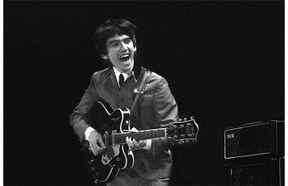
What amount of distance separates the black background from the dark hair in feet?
0.13

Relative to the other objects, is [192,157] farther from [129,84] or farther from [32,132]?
[32,132]

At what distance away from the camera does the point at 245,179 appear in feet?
10.6

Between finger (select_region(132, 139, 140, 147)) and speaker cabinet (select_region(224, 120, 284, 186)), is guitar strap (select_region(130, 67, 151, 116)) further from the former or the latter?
speaker cabinet (select_region(224, 120, 284, 186))

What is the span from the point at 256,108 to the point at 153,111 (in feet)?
1.93

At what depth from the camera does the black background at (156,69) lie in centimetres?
353

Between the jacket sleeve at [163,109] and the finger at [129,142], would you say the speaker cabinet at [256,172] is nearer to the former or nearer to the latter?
the jacket sleeve at [163,109]

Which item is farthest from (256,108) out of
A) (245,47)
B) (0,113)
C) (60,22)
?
(0,113)

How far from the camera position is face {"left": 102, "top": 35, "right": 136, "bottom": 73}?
3729 mm

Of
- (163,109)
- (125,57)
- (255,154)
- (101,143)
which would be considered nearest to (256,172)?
(255,154)

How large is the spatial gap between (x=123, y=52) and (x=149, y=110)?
39 centimetres

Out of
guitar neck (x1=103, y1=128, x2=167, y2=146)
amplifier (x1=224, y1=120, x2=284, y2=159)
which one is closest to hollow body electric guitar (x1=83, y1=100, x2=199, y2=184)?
guitar neck (x1=103, y1=128, x2=167, y2=146)

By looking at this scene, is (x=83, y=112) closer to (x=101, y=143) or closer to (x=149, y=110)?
(x=101, y=143)

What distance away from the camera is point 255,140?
316 centimetres

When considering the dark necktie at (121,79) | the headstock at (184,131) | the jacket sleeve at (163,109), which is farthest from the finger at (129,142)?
the dark necktie at (121,79)
